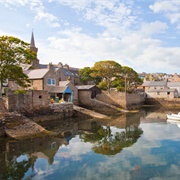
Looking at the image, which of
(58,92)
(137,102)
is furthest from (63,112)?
(137,102)

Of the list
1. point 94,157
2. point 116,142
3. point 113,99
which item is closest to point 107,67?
point 113,99

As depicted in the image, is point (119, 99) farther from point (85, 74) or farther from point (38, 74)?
point (38, 74)

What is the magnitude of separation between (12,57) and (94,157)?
49.4ft

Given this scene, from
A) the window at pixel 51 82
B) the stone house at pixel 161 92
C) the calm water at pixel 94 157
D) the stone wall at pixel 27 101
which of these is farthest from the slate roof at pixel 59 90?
the stone house at pixel 161 92

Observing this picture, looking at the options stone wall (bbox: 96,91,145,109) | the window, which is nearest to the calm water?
the window

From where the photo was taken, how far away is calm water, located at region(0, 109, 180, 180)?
33.9 ft

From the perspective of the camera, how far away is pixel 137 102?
4781 cm

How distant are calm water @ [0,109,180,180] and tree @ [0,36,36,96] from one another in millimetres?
8530

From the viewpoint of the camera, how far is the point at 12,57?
21.4m

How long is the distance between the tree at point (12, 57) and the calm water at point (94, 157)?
28.0ft

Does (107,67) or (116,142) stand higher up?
(107,67)

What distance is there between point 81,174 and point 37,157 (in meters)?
4.13

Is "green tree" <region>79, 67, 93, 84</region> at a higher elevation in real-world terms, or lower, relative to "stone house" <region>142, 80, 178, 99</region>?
higher

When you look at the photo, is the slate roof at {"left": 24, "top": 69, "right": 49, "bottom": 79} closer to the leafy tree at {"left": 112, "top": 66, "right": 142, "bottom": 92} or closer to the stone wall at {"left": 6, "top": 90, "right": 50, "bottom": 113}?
the stone wall at {"left": 6, "top": 90, "right": 50, "bottom": 113}
